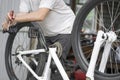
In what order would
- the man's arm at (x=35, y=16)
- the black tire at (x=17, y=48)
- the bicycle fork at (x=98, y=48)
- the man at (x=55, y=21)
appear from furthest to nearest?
1. the man at (x=55, y=21)
2. the black tire at (x=17, y=48)
3. the man's arm at (x=35, y=16)
4. the bicycle fork at (x=98, y=48)

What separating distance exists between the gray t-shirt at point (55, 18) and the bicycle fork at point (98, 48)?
61cm

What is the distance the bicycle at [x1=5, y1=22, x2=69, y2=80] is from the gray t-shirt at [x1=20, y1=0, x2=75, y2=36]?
0.14 meters

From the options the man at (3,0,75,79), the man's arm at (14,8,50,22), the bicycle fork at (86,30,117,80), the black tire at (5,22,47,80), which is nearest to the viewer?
the bicycle fork at (86,30,117,80)

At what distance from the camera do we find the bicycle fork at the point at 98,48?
208 cm

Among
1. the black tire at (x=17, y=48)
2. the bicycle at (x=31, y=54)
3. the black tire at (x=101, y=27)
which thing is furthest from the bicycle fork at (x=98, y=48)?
the black tire at (x=17, y=48)

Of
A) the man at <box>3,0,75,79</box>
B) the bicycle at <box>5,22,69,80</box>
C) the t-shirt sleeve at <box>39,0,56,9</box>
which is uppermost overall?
the t-shirt sleeve at <box>39,0,56,9</box>

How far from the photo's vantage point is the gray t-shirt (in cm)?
266

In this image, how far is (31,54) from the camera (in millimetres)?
2617

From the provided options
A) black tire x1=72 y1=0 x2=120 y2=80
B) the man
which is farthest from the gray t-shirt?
black tire x1=72 y1=0 x2=120 y2=80

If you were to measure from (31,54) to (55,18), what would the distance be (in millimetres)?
352

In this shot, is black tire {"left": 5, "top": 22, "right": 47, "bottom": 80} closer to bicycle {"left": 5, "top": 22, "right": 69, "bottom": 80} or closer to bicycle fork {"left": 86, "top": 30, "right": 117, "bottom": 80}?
bicycle {"left": 5, "top": 22, "right": 69, "bottom": 80}

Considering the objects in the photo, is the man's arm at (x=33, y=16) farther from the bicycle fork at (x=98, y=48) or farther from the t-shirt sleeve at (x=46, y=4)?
the bicycle fork at (x=98, y=48)

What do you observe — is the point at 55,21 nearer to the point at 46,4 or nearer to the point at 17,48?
the point at 46,4

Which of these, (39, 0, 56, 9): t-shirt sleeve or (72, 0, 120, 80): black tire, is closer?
(72, 0, 120, 80): black tire
